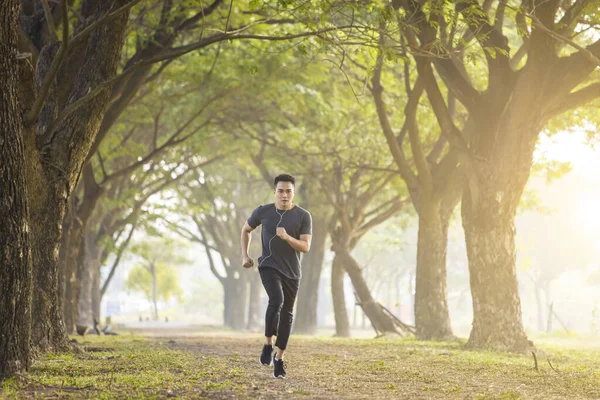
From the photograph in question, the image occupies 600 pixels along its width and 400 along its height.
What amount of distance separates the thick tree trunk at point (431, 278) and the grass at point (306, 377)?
465 cm

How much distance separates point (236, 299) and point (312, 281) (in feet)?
35.1

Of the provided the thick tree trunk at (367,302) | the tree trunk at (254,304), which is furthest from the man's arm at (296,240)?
the tree trunk at (254,304)

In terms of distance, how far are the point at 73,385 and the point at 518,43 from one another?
16.8 meters

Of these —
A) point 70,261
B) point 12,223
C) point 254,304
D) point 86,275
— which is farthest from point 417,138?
point 254,304

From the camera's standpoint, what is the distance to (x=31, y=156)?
9336mm

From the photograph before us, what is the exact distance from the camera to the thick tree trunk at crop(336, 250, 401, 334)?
2177cm

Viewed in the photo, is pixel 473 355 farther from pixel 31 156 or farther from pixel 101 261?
pixel 101 261

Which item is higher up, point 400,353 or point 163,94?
point 163,94

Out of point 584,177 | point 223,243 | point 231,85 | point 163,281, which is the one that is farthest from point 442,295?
point 584,177

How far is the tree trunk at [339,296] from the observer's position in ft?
80.3

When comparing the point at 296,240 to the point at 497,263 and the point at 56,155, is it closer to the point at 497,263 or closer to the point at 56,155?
the point at 56,155

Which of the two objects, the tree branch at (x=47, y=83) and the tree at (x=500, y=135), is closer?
the tree branch at (x=47, y=83)

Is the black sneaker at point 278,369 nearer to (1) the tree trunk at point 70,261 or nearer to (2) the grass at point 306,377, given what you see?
(2) the grass at point 306,377

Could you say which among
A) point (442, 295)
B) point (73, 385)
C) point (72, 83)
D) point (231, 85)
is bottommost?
point (73, 385)
